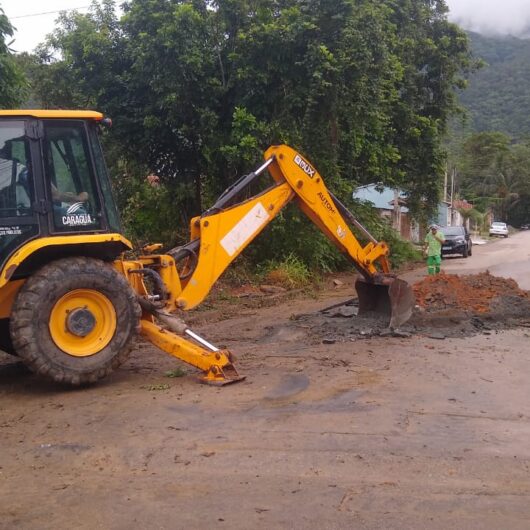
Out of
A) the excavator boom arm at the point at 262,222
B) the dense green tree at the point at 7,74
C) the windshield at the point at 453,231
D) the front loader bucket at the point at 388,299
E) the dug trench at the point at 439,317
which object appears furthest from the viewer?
the windshield at the point at 453,231

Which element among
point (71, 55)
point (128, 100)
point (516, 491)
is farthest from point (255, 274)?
point (516, 491)

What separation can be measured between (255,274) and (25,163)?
34.9 ft

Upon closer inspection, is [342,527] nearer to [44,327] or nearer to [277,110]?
[44,327]

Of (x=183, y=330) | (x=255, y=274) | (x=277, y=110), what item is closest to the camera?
(x=183, y=330)

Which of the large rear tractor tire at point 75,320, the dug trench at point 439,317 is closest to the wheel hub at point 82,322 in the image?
the large rear tractor tire at point 75,320

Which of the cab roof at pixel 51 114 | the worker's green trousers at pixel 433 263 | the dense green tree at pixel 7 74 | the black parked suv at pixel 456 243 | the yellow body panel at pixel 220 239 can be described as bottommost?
the black parked suv at pixel 456 243

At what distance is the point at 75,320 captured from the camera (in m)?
6.88

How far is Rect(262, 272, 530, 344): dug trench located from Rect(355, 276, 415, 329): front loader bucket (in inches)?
5.4

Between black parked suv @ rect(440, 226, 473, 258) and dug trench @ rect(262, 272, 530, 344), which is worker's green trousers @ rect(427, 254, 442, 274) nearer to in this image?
dug trench @ rect(262, 272, 530, 344)

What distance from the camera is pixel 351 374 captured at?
7.59 meters

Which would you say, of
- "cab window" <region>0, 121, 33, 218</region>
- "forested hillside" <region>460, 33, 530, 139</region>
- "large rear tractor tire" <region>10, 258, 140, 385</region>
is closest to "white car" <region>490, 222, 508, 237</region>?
"forested hillside" <region>460, 33, 530, 139</region>

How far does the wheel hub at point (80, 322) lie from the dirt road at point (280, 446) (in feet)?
2.06

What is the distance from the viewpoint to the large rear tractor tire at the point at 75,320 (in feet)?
21.5

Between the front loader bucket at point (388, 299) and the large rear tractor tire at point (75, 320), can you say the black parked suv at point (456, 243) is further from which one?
the large rear tractor tire at point (75, 320)
